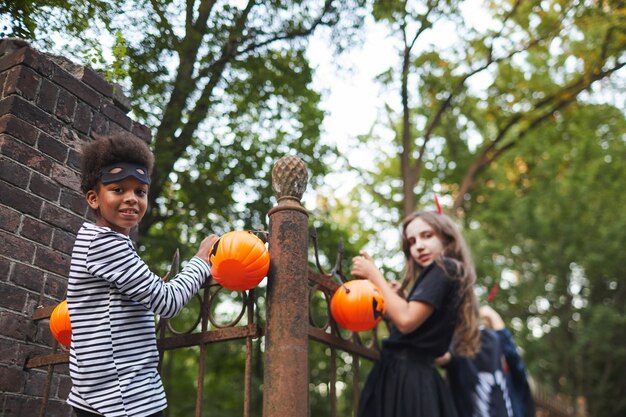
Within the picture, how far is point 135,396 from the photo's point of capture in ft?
6.14

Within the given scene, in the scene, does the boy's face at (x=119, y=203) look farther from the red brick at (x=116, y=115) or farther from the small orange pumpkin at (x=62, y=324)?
the red brick at (x=116, y=115)

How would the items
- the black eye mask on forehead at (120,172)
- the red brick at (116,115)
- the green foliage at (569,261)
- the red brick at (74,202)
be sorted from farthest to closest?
the green foliage at (569,261)
the red brick at (116,115)
the red brick at (74,202)
the black eye mask on forehead at (120,172)

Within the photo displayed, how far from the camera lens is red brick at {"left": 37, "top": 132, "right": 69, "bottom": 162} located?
2.72m

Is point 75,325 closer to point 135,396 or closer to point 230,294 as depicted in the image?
point 135,396

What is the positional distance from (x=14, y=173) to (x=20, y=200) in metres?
0.13

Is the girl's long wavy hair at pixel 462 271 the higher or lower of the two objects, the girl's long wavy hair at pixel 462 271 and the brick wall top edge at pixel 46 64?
the lower

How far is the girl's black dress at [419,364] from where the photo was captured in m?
2.54

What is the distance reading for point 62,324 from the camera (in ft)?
7.82

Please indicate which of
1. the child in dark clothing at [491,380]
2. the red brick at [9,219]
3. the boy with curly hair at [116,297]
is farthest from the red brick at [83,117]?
the child in dark clothing at [491,380]

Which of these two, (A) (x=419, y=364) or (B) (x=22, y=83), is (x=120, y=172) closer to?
(B) (x=22, y=83)

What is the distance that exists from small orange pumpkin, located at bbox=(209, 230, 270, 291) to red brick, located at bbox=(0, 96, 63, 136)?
1.21m

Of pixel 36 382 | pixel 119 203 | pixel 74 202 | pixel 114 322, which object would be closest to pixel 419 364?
pixel 114 322

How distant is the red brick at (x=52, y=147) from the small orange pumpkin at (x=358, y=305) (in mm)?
1583

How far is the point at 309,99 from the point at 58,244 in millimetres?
4971
